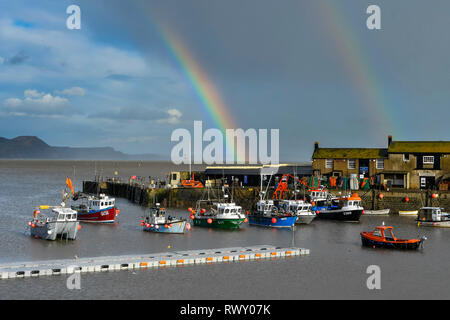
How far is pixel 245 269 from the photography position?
35.8m

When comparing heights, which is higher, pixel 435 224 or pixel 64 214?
pixel 64 214

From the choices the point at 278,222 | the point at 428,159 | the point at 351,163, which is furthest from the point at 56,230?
the point at 428,159

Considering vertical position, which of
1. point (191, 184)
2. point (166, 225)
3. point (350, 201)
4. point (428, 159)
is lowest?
point (166, 225)

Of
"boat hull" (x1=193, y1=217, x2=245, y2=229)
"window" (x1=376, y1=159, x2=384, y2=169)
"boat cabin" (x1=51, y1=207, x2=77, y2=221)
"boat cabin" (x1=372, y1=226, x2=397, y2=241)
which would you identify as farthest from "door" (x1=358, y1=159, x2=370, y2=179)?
"boat cabin" (x1=51, y1=207, x2=77, y2=221)

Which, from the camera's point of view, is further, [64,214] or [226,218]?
[226,218]

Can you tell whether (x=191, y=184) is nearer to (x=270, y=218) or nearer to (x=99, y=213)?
(x=99, y=213)

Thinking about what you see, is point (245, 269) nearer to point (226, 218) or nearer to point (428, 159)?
point (226, 218)

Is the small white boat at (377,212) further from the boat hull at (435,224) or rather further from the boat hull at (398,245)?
the boat hull at (398,245)

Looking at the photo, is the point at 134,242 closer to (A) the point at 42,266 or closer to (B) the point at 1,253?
(B) the point at 1,253

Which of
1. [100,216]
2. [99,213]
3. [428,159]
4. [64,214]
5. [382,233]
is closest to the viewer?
[382,233]

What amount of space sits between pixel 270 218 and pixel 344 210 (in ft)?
36.0

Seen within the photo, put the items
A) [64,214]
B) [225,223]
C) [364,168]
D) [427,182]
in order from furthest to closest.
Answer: [364,168] < [427,182] < [225,223] < [64,214]

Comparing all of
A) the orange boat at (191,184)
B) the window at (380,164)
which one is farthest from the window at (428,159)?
the orange boat at (191,184)
